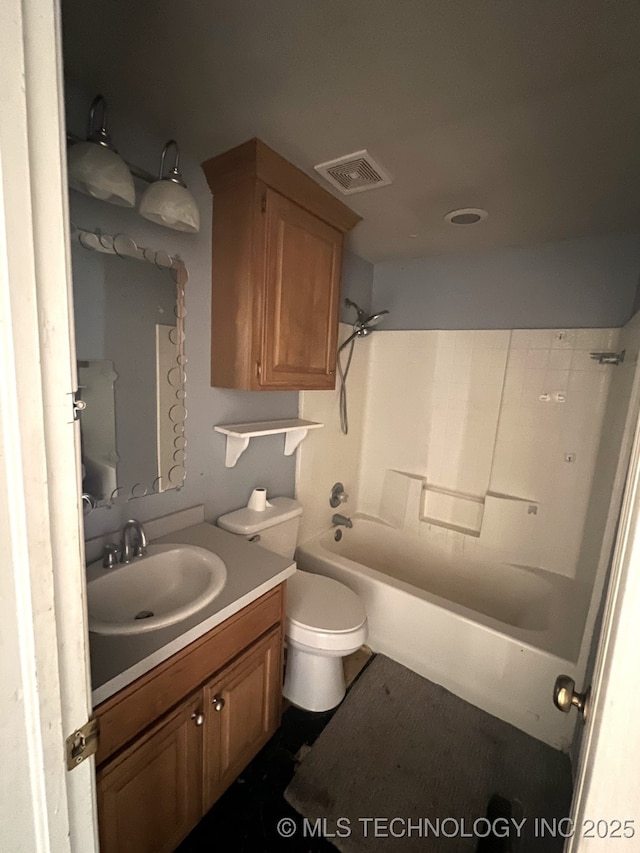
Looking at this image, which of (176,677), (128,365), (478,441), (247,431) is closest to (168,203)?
(128,365)

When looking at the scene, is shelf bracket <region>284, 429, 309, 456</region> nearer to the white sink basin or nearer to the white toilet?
the white toilet

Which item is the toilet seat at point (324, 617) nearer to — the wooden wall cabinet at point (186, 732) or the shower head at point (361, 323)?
the wooden wall cabinet at point (186, 732)

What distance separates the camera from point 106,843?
0.86 metres

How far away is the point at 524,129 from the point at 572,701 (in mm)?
1462

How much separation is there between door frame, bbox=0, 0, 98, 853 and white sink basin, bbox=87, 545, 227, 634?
52 centimetres

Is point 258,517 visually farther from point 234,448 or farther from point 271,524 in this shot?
point 234,448

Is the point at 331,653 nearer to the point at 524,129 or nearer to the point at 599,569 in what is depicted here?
the point at 599,569

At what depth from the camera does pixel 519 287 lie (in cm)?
210

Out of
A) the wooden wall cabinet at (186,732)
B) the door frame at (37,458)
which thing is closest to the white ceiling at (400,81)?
Result: the door frame at (37,458)

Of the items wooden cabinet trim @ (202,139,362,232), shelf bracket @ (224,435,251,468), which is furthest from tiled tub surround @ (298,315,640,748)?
wooden cabinet trim @ (202,139,362,232)

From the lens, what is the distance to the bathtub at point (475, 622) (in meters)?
1.53

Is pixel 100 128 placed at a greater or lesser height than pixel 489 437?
greater

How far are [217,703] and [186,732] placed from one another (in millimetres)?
103

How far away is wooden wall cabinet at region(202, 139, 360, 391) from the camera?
1.33 metres
